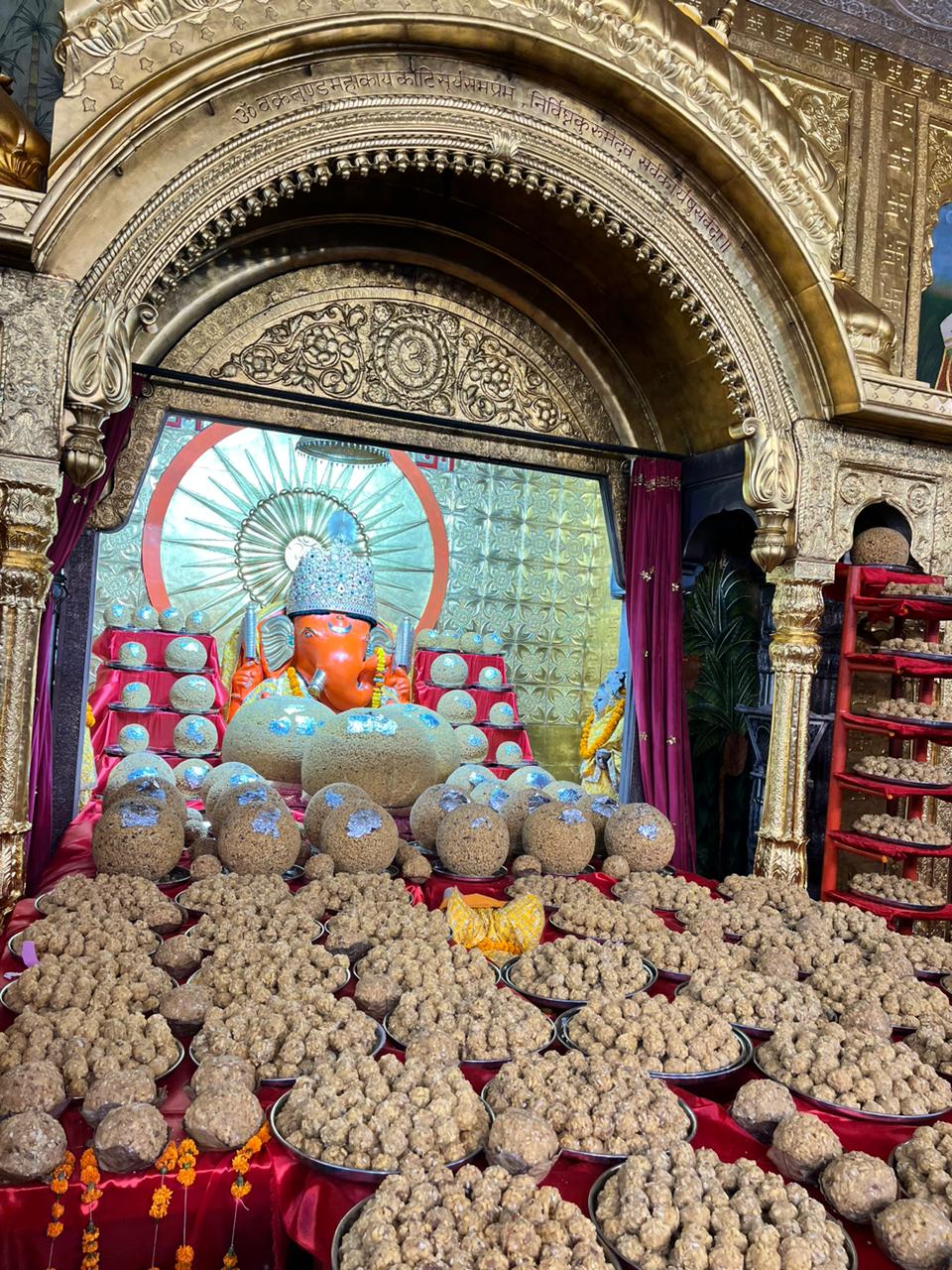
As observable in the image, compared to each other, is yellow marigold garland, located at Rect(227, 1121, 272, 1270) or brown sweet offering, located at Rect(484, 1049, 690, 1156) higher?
brown sweet offering, located at Rect(484, 1049, 690, 1156)

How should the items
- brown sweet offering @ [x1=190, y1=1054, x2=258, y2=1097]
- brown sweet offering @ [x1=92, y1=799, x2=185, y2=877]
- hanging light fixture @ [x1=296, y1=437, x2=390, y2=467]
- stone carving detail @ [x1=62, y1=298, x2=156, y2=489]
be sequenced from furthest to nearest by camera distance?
hanging light fixture @ [x1=296, y1=437, x2=390, y2=467] < stone carving detail @ [x1=62, y1=298, x2=156, y2=489] < brown sweet offering @ [x1=92, y1=799, x2=185, y2=877] < brown sweet offering @ [x1=190, y1=1054, x2=258, y2=1097]

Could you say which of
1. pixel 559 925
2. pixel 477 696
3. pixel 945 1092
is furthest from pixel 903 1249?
pixel 477 696

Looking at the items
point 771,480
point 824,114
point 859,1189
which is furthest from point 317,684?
point 824,114

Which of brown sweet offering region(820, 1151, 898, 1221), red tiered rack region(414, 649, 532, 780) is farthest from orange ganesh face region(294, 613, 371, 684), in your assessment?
brown sweet offering region(820, 1151, 898, 1221)

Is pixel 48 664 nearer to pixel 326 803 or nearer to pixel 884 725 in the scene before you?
pixel 326 803

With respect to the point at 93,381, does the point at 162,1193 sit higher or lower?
lower

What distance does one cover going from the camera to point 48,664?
4.29 meters

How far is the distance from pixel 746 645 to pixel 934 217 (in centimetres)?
315

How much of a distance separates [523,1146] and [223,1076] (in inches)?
26.1

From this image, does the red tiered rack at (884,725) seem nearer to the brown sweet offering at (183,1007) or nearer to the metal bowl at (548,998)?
the metal bowl at (548,998)

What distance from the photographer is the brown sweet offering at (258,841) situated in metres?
3.58

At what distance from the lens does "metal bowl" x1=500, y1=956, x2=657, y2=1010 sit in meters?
2.69

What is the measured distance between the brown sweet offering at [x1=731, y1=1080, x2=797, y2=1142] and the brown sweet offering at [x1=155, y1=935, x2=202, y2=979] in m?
1.52

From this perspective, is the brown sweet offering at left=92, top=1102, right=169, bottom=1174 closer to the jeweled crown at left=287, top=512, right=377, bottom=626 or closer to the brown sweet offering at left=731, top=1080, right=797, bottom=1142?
the brown sweet offering at left=731, top=1080, right=797, bottom=1142
